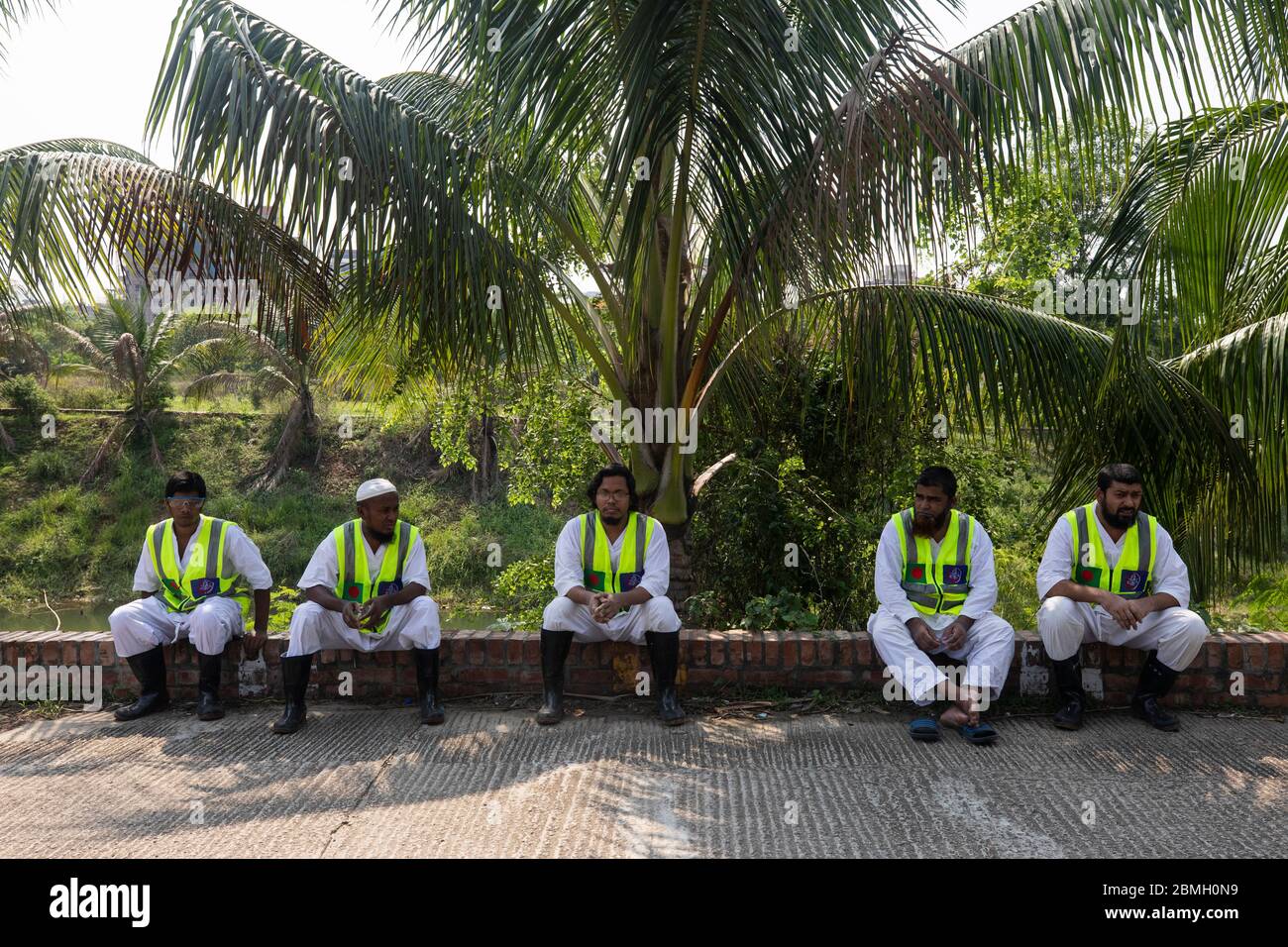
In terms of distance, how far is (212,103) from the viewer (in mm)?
4914

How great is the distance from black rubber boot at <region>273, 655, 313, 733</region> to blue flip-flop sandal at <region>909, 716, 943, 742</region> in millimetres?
2861

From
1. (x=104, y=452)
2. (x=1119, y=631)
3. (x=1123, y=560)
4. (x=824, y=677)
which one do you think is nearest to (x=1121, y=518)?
(x=1123, y=560)

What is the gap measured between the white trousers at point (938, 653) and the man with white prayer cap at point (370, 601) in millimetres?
2175

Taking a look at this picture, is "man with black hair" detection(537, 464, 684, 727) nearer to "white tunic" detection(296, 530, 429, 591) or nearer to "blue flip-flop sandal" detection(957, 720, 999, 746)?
"white tunic" detection(296, 530, 429, 591)

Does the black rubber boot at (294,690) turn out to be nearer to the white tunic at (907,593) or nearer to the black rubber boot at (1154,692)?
the white tunic at (907,593)

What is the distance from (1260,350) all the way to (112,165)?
6224 mm

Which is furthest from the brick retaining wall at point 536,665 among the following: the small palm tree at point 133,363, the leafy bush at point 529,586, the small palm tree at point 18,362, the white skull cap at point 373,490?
the small palm tree at point 133,363

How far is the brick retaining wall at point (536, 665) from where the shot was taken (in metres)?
5.27

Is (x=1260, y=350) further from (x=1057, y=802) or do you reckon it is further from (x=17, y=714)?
(x=17, y=714)

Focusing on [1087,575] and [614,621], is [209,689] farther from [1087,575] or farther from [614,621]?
[1087,575]

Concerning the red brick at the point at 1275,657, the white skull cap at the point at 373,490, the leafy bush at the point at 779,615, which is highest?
the white skull cap at the point at 373,490

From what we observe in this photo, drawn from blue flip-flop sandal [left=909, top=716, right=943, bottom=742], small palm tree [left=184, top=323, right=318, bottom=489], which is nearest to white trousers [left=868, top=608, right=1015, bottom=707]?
blue flip-flop sandal [left=909, top=716, right=943, bottom=742]

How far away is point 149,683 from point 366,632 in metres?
1.11

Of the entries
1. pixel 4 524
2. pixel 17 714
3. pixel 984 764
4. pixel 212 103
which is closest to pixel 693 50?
pixel 212 103
